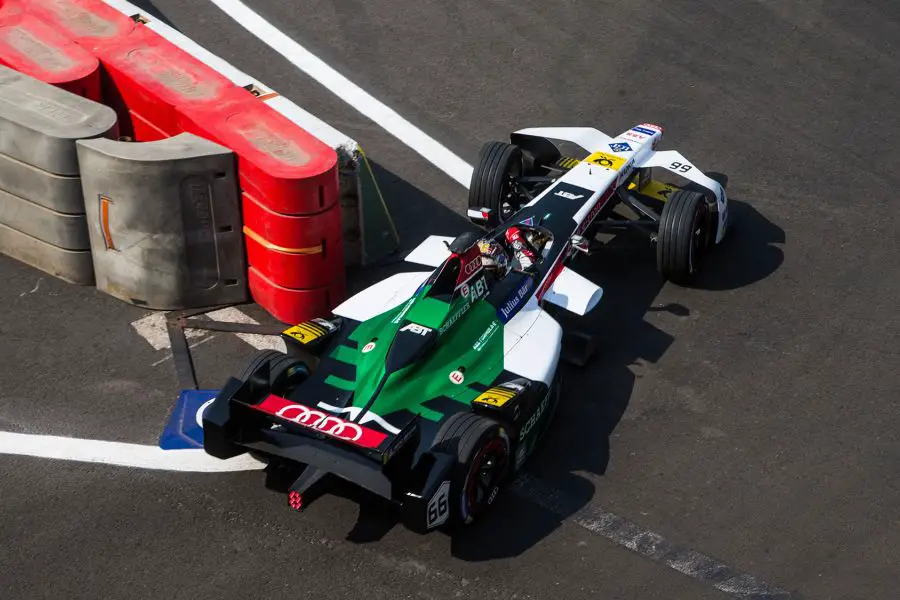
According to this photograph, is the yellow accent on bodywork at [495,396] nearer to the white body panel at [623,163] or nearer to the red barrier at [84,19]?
the white body panel at [623,163]

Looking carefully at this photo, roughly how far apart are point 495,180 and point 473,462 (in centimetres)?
469

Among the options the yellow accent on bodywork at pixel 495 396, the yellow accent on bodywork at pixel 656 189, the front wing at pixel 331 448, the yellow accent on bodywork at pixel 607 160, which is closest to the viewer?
the front wing at pixel 331 448

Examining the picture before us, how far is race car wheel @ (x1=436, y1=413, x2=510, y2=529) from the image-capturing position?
8.72 m

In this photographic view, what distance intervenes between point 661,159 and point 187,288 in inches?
208

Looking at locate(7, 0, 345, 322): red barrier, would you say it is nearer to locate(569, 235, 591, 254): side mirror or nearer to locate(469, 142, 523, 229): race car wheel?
locate(469, 142, 523, 229): race car wheel

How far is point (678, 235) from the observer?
464 inches

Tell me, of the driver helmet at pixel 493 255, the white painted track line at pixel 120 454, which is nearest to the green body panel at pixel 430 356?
the driver helmet at pixel 493 255

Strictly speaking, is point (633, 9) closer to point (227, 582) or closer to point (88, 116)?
point (88, 116)

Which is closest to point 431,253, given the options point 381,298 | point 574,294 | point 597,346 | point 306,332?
point 381,298

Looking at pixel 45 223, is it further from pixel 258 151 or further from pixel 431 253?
pixel 431 253

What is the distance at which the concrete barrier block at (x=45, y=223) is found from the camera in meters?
11.6

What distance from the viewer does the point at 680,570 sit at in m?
8.89

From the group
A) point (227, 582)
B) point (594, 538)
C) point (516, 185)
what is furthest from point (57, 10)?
point (594, 538)

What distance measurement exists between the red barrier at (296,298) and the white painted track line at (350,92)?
3022 millimetres
